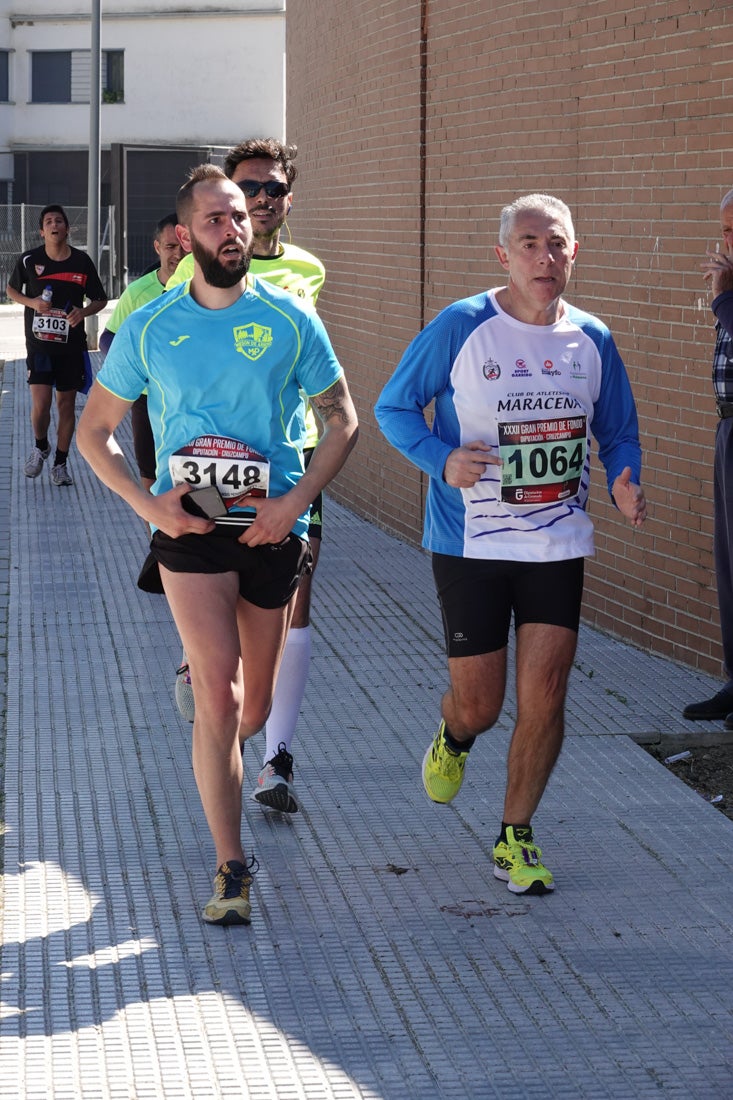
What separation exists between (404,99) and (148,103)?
137ft

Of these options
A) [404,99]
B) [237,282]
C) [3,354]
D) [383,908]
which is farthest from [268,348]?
[3,354]

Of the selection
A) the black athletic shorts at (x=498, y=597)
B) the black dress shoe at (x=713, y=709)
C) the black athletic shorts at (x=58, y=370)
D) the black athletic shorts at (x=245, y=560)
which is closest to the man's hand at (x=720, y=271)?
the black dress shoe at (x=713, y=709)

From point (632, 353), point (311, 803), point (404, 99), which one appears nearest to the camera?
point (311, 803)

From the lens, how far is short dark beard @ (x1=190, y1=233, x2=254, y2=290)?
4789 mm

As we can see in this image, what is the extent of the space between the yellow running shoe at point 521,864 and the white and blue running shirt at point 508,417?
0.83 meters

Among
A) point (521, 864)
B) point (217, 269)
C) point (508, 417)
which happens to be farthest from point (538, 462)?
point (521, 864)

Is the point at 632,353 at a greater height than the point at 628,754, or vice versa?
the point at 632,353

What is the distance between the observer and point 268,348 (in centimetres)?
483

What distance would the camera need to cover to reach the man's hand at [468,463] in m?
4.90

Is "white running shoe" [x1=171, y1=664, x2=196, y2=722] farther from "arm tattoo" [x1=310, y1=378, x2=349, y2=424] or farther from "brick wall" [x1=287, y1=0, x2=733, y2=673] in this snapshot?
"brick wall" [x1=287, y1=0, x2=733, y2=673]

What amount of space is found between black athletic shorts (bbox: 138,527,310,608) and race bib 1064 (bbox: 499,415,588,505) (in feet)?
2.07

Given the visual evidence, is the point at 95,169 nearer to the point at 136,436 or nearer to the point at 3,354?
the point at 3,354

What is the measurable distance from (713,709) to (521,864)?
2.10 metres

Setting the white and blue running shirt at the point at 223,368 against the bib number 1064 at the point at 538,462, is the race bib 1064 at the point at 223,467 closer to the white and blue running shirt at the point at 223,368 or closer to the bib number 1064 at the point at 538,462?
the white and blue running shirt at the point at 223,368
